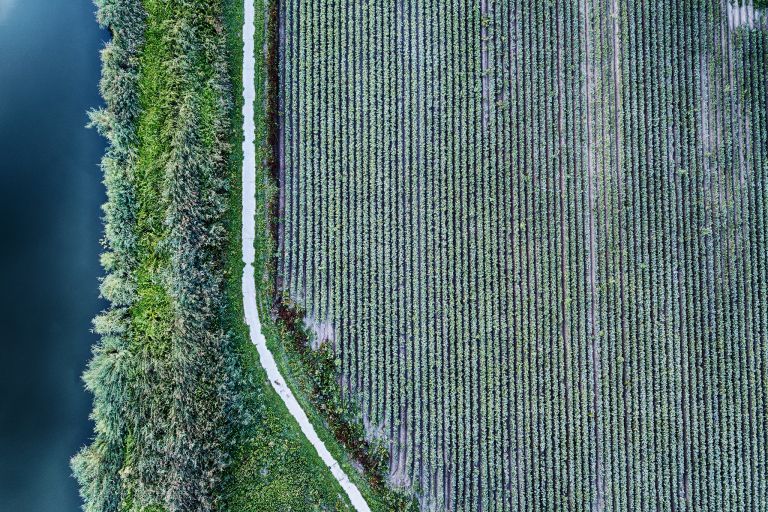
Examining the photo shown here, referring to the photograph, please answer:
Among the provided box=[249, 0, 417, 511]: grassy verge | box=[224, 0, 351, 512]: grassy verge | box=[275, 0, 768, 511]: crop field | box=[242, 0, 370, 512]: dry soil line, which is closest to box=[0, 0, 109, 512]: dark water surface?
box=[224, 0, 351, 512]: grassy verge

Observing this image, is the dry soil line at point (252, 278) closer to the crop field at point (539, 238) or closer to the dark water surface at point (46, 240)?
the crop field at point (539, 238)

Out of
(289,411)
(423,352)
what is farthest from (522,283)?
(289,411)

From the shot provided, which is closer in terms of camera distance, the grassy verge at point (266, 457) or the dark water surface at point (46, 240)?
the grassy verge at point (266, 457)

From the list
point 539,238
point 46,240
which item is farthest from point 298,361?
point 46,240

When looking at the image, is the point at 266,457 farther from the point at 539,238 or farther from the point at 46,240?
the point at 539,238

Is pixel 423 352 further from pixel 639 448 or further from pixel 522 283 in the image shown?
pixel 639 448

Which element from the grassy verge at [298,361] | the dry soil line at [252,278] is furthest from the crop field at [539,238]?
the dry soil line at [252,278]
